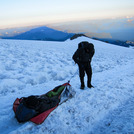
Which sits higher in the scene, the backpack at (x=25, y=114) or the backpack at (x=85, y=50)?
the backpack at (x=85, y=50)

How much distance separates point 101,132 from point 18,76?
17.9 ft

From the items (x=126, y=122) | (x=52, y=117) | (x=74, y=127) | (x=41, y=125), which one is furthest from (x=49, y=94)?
(x=126, y=122)

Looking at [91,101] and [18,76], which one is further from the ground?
[18,76]

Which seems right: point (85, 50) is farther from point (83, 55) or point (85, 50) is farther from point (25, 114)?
point (25, 114)

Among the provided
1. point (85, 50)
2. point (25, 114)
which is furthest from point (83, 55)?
point (25, 114)

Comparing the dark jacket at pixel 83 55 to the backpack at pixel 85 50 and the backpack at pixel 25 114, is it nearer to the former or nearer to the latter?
the backpack at pixel 85 50

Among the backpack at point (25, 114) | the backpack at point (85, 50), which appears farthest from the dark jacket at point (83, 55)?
the backpack at point (25, 114)

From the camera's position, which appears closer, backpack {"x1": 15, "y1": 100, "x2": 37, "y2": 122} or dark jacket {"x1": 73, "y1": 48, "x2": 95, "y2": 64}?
backpack {"x1": 15, "y1": 100, "x2": 37, "y2": 122}

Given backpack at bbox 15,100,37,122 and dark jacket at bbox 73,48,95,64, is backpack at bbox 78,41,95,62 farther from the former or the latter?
backpack at bbox 15,100,37,122

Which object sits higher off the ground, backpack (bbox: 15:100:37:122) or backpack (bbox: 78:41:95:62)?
backpack (bbox: 78:41:95:62)

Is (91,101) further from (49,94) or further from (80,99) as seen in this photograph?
(49,94)

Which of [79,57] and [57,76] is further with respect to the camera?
[57,76]

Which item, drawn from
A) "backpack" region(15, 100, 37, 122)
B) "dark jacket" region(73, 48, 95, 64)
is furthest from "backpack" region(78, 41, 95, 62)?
"backpack" region(15, 100, 37, 122)

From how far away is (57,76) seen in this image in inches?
276
